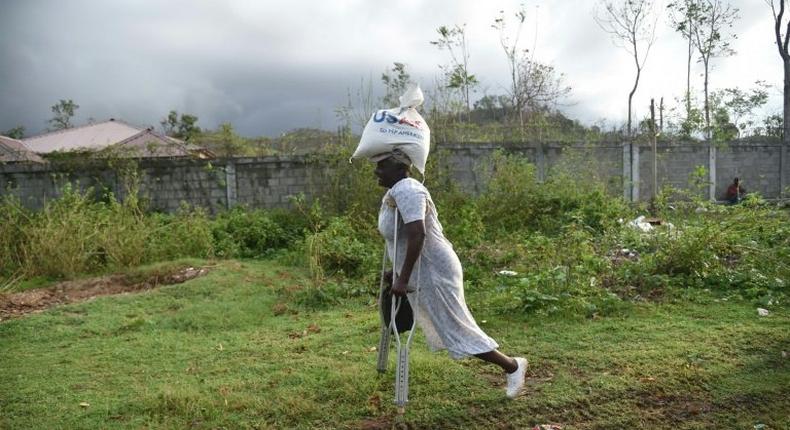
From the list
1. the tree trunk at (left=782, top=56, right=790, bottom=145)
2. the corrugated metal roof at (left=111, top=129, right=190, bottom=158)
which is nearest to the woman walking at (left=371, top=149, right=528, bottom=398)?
the corrugated metal roof at (left=111, top=129, right=190, bottom=158)

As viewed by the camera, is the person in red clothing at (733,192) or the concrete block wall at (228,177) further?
the person in red clothing at (733,192)

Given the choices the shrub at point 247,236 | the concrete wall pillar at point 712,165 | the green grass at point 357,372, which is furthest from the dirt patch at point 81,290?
the concrete wall pillar at point 712,165

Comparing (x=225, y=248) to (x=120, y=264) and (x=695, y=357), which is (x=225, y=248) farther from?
(x=695, y=357)

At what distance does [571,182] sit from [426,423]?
8.42m

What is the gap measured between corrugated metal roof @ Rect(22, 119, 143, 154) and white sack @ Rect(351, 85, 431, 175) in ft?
101

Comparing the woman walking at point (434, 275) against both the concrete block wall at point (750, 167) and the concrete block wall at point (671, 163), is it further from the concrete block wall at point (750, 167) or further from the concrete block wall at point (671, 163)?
the concrete block wall at point (750, 167)

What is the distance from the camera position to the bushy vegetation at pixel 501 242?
586cm

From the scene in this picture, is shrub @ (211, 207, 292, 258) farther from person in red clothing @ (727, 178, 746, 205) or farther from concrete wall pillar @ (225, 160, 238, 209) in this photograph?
person in red clothing @ (727, 178, 746, 205)

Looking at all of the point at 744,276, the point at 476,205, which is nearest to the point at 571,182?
the point at 476,205

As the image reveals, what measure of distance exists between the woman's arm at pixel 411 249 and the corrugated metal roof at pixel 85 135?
3103 cm

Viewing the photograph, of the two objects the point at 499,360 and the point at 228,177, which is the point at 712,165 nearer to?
the point at 228,177

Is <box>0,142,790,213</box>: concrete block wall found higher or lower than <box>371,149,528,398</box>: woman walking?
higher

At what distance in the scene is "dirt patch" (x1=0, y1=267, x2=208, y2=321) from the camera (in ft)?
21.7

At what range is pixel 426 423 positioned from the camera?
3215mm
